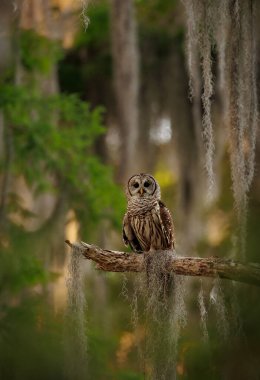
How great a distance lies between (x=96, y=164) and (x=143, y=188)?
14.6ft

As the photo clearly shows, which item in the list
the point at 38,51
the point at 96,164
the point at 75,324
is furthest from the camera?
the point at 38,51

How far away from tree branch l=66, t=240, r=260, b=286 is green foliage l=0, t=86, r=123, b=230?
5.17 m

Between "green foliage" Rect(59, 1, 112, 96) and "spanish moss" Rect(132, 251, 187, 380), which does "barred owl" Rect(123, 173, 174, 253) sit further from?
"green foliage" Rect(59, 1, 112, 96)

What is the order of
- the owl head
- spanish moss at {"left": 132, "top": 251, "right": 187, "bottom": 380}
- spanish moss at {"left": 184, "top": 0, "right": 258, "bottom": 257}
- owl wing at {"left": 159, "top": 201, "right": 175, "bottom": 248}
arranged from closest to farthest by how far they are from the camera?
spanish moss at {"left": 132, "top": 251, "right": 187, "bottom": 380}, spanish moss at {"left": 184, "top": 0, "right": 258, "bottom": 257}, owl wing at {"left": 159, "top": 201, "right": 175, "bottom": 248}, the owl head

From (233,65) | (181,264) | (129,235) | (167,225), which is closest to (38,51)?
(129,235)

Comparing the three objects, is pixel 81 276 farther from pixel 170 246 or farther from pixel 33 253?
pixel 33 253

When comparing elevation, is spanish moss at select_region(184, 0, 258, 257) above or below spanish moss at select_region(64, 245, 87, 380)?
above

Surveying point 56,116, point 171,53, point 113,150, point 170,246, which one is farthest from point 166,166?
point 170,246

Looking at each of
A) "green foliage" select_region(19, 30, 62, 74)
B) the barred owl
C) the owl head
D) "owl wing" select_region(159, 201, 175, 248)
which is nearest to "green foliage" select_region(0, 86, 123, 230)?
"green foliage" select_region(19, 30, 62, 74)

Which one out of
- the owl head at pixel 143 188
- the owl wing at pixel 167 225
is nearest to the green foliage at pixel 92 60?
the owl head at pixel 143 188

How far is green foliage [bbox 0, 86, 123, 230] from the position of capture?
10797mm

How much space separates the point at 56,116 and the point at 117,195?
1300mm

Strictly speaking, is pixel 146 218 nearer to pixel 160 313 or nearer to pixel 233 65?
pixel 160 313

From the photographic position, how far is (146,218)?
22.1 ft
